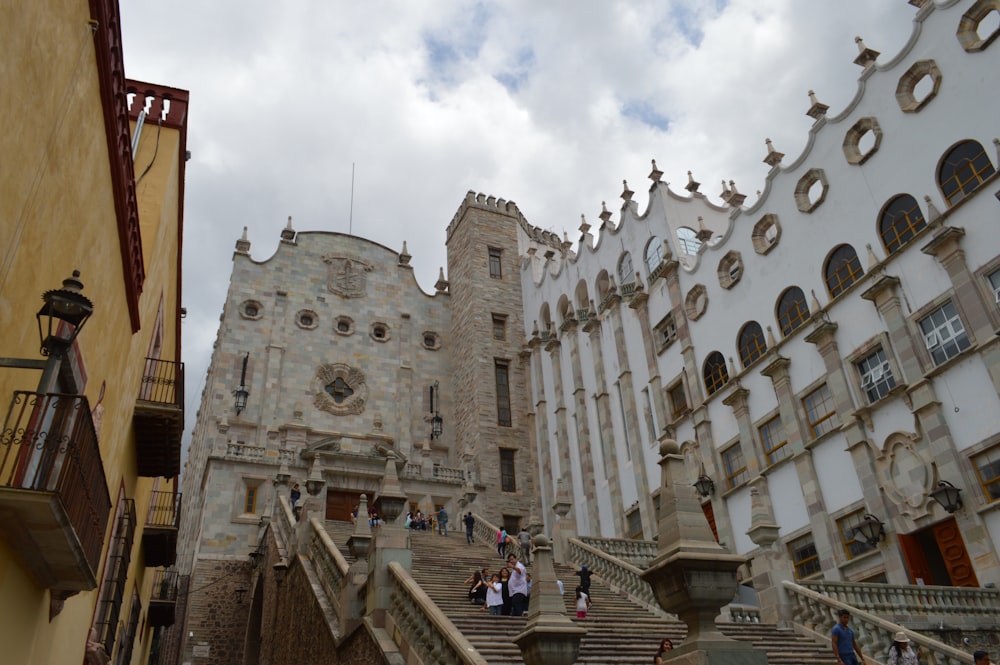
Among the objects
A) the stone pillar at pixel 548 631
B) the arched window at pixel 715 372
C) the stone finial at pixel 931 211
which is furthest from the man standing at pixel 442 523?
the stone pillar at pixel 548 631

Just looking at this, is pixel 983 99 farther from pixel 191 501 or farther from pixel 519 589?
pixel 191 501

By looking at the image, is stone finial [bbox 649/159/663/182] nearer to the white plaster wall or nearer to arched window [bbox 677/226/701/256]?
arched window [bbox 677/226/701/256]

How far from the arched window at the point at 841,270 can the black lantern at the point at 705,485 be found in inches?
250

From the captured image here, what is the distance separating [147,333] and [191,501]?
21.9 metres

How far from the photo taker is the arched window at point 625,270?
29.2 meters

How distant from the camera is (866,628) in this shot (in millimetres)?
12977

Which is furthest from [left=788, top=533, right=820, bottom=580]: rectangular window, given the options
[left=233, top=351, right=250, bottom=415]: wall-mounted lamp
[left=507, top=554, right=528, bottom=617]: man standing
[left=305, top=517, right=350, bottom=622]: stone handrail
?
[left=233, top=351, right=250, bottom=415]: wall-mounted lamp

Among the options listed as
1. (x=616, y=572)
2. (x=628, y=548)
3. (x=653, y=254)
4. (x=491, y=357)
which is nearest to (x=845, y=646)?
(x=616, y=572)

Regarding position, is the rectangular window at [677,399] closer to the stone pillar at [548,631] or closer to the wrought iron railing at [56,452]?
the stone pillar at [548,631]

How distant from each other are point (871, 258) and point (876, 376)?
2.89 m

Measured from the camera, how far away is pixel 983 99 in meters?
16.8

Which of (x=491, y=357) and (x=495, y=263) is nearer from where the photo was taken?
(x=491, y=357)

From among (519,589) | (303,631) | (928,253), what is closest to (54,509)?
(519,589)

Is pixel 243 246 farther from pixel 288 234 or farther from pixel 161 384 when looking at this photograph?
pixel 161 384
